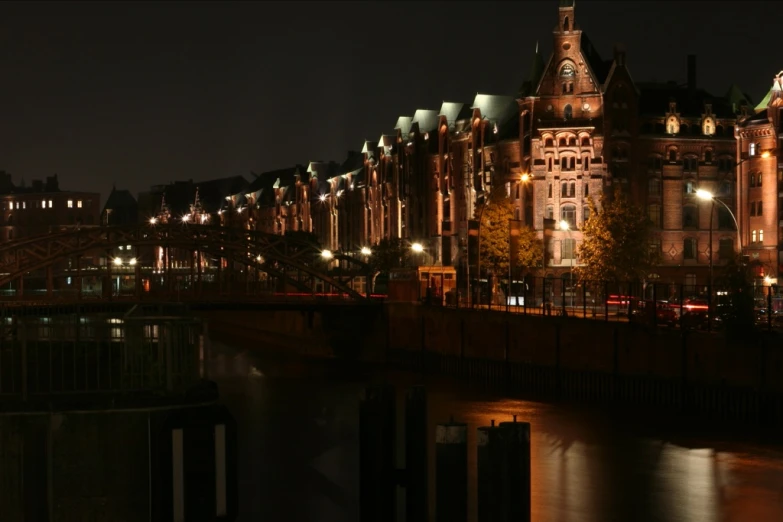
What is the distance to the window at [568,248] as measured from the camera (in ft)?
297

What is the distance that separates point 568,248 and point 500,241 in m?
7.83

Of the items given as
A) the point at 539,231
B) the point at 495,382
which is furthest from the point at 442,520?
the point at 539,231

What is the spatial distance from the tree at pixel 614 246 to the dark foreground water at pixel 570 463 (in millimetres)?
24830

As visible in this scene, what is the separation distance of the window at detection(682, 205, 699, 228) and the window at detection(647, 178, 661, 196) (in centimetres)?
250

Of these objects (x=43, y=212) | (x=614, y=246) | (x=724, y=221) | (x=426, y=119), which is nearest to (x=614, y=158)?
(x=724, y=221)

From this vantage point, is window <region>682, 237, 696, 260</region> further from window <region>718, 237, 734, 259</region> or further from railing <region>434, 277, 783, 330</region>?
railing <region>434, 277, 783, 330</region>

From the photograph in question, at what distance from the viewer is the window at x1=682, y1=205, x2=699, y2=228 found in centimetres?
9406

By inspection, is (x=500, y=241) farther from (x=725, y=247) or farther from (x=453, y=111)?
(x=453, y=111)

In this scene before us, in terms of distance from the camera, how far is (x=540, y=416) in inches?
1716

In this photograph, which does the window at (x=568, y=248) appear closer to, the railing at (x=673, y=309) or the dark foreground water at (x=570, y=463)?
the railing at (x=673, y=309)

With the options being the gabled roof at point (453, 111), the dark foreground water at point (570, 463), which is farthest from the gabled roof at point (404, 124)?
the dark foreground water at point (570, 463)

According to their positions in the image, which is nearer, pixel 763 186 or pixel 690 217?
pixel 763 186

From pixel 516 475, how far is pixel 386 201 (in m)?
105

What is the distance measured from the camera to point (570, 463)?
114 ft
